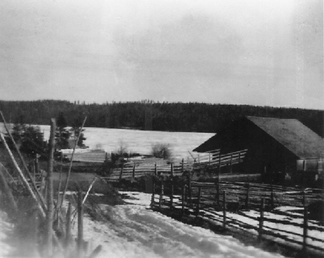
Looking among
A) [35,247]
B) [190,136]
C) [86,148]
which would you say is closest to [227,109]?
[190,136]

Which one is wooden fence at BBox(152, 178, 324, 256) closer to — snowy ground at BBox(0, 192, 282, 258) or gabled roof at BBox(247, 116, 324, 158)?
snowy ground at BBox(0, 192, 282, 258)

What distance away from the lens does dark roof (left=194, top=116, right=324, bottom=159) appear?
24906 mm

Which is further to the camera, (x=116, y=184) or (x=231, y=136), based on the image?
(x=231, y=136)

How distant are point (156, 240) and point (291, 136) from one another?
793 inches

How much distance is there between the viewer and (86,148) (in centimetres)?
3164

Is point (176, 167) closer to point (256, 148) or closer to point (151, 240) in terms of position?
point (256, 148)

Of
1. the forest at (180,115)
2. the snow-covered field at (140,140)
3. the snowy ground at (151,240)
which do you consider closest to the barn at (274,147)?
the forest at (180,115)

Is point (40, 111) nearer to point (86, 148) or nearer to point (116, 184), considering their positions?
point (116, 184)

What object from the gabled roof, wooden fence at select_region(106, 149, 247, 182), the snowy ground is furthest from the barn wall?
the snowy ground

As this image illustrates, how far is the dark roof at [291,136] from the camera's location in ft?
81.7

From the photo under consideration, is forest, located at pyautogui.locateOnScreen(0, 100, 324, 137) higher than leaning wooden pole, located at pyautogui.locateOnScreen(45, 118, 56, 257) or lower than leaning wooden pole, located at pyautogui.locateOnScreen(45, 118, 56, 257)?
higher

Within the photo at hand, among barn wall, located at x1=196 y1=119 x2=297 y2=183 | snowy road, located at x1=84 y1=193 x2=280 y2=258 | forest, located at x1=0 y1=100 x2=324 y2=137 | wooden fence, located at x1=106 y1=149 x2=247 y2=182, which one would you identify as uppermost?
forest, located at x1=0 y1=100 x2=324 y2=137

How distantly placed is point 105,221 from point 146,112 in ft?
71.9

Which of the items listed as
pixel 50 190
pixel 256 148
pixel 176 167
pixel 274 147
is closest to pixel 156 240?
pixel 50 190
